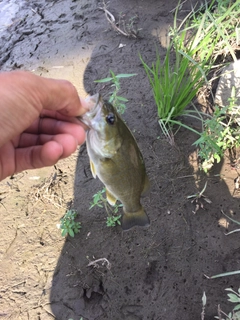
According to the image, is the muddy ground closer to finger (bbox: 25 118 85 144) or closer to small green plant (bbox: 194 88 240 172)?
small green plant (bbox: 194 88 240 172)

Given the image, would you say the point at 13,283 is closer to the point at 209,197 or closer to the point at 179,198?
the point at 179,198

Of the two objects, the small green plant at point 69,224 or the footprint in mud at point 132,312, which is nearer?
the footprint in mud at point 132,312

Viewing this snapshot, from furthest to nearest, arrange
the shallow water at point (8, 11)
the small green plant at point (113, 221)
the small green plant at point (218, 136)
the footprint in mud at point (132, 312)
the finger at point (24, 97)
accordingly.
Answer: the shallow water at point (8, 11), the small green plant at point (113, 221), the small green plant at point (218, 136), the footprint in mud at point (132, 312), the finger at point (24, 97)

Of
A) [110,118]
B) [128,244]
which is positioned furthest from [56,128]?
[128,244]

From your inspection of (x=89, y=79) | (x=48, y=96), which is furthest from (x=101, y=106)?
(x=89, y=79)

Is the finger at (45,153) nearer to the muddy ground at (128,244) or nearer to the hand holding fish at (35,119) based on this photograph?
the hand holding fish at (35,119)

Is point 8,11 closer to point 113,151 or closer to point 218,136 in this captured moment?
point 218,136

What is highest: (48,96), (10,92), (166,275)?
(10,92)

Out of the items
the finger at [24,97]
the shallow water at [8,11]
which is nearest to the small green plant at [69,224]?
the finger at [24,97]
